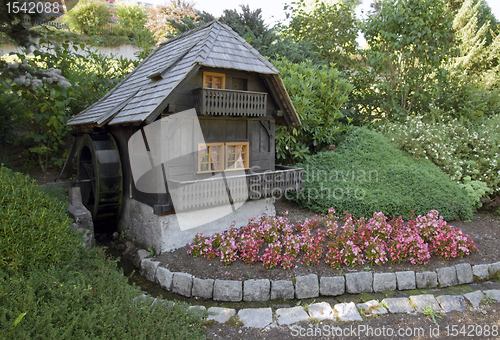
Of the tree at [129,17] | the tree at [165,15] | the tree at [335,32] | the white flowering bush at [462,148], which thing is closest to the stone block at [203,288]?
the white flowering bush at [462,148]

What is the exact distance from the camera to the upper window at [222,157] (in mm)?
7840

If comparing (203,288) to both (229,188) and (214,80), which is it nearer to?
(229,188)

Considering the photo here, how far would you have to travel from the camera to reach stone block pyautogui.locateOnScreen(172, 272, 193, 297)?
6.32 m

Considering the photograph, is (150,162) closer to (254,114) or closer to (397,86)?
(254,114)

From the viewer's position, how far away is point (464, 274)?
6.92 metres

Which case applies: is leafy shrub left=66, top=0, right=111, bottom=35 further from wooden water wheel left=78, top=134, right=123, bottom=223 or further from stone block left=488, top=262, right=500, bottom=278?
stone block left=488, top=262, right=500, bottom=278

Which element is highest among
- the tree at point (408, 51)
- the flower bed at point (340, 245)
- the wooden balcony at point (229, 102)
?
the tree at point (408, 51)

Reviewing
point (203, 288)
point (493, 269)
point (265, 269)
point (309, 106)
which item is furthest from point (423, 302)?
point (309, 106)

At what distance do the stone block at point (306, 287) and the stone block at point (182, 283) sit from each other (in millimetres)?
2129

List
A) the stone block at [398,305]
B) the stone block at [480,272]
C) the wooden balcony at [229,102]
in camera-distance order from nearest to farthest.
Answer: the stone block at [398,305] < the stone block at [480,272] < the wooden balcony at [229,102]

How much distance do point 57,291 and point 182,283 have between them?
2.56 meters

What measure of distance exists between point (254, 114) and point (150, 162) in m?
2.82

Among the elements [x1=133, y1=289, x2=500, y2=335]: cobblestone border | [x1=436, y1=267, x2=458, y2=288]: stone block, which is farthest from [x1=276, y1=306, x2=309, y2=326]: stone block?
[x1=436, y1=267, x2=458, y2=288]: stone block

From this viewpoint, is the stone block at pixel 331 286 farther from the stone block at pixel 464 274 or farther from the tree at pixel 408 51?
the tree at pixel 408 51
